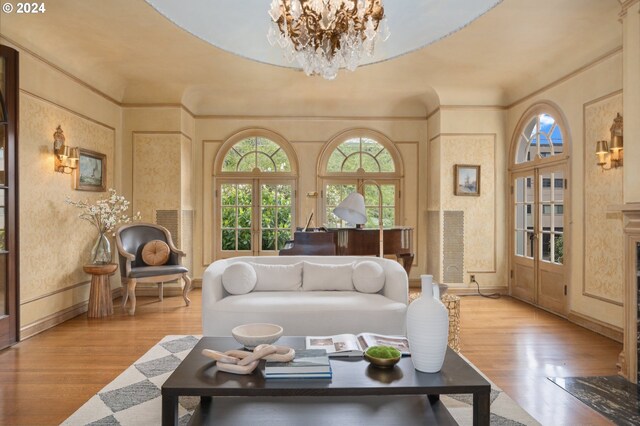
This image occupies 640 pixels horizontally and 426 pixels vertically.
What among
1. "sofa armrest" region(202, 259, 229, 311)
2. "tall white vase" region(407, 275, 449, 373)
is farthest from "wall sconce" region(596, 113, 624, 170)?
"sofa armrest" region(202, 259, 229, 311)

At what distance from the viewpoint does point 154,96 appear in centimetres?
627

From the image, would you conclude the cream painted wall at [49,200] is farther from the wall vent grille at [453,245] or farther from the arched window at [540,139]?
the arched window at [540,139]

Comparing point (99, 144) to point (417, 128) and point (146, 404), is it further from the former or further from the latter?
point (417, 128)

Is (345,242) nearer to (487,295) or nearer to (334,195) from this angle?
(334,195)

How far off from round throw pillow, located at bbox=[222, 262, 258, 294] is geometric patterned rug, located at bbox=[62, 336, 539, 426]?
0.75 m

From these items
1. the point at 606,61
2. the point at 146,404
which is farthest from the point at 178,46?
the point at 606,61

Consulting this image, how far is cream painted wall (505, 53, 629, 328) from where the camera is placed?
14.1ft

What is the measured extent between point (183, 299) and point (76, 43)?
3.39 metres

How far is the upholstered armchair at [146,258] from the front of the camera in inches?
204

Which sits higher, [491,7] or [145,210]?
[491,7]

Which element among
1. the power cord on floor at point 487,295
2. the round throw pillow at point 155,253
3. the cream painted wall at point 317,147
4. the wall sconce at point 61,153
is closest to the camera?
the wall sconce at point 61,153

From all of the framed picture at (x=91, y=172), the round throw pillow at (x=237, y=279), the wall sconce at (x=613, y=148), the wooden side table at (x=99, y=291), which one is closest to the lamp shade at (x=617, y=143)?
the wall sconce at (x=613, y=148)

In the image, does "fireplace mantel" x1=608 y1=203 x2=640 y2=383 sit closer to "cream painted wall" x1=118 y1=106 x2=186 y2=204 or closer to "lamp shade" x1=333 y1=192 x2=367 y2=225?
"lamp shade" x1=333 y1=192 x2=367 y2=225

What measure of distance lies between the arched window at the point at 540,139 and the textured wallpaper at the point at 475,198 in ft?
1.46
